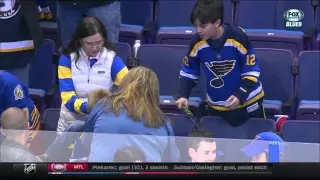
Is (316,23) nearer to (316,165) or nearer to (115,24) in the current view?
(115,24)

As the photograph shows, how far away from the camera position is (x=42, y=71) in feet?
12.7

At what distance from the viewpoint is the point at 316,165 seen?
1.01m

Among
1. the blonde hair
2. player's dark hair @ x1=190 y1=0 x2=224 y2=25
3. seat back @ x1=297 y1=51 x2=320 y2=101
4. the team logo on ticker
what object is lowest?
seat back @ x1=297 y1=51 x2=320 y2=101

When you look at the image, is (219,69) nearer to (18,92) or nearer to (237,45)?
(237,45)

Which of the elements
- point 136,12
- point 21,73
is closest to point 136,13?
point 136,12

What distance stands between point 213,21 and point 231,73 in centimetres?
28

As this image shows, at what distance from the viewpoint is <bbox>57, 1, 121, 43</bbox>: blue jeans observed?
357cm

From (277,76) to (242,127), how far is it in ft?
1.76

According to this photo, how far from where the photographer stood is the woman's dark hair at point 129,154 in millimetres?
1137

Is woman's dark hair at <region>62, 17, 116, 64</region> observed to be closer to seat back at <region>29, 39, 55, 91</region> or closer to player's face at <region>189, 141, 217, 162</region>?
seat back at <region>29, 39, 55, 91</region>

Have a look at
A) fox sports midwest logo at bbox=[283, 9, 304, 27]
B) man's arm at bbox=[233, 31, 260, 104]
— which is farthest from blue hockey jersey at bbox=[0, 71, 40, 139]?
fox sports midwest logo at bbox=[283, 9, 304, 27]

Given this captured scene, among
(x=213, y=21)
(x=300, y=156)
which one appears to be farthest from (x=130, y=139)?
(x=213, y=21)

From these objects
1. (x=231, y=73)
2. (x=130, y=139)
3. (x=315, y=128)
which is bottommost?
(x=315, y=128)

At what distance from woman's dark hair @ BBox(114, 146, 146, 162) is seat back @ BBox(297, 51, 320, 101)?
7.97ft
